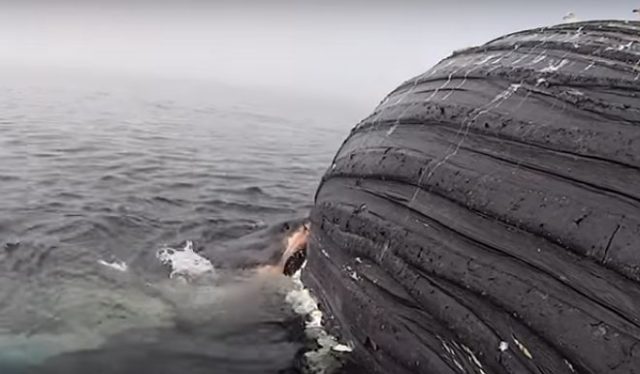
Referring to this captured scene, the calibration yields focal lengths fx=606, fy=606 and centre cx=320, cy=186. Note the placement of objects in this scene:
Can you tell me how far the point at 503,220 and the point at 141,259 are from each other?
423 centimetres

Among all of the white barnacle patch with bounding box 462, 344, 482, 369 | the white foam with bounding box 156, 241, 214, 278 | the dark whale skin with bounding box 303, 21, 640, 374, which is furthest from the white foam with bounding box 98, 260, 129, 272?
the white barnacle patch with bounding box 462, 344, 482, 369

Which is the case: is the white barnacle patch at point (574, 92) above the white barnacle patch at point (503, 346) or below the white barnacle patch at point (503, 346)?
above

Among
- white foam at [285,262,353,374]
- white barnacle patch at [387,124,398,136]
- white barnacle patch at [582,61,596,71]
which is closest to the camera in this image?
white barnacle patch at [582,61,596,71]

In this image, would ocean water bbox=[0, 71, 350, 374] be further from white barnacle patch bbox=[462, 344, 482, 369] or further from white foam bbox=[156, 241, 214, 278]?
white barnacle patch bbox=[462, 344, 482, 369]

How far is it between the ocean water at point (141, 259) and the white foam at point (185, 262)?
0.8 inches

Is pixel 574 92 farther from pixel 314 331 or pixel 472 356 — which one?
pixel 314 331

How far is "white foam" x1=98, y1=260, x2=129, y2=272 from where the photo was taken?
19.6 ft

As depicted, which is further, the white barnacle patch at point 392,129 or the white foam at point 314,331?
the white barnacle patch at point 392,129

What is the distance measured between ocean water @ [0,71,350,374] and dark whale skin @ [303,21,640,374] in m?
0.94

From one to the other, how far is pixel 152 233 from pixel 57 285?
196 centimetres

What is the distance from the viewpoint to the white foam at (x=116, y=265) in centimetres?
598

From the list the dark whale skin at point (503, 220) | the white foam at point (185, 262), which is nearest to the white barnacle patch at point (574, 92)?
the dark whale skin at point (503, 220)

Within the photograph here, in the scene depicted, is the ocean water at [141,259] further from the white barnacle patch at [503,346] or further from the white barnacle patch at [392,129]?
the white barnacle patch at [503,346]

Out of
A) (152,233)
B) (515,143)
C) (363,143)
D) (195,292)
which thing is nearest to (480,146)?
(515,143)
